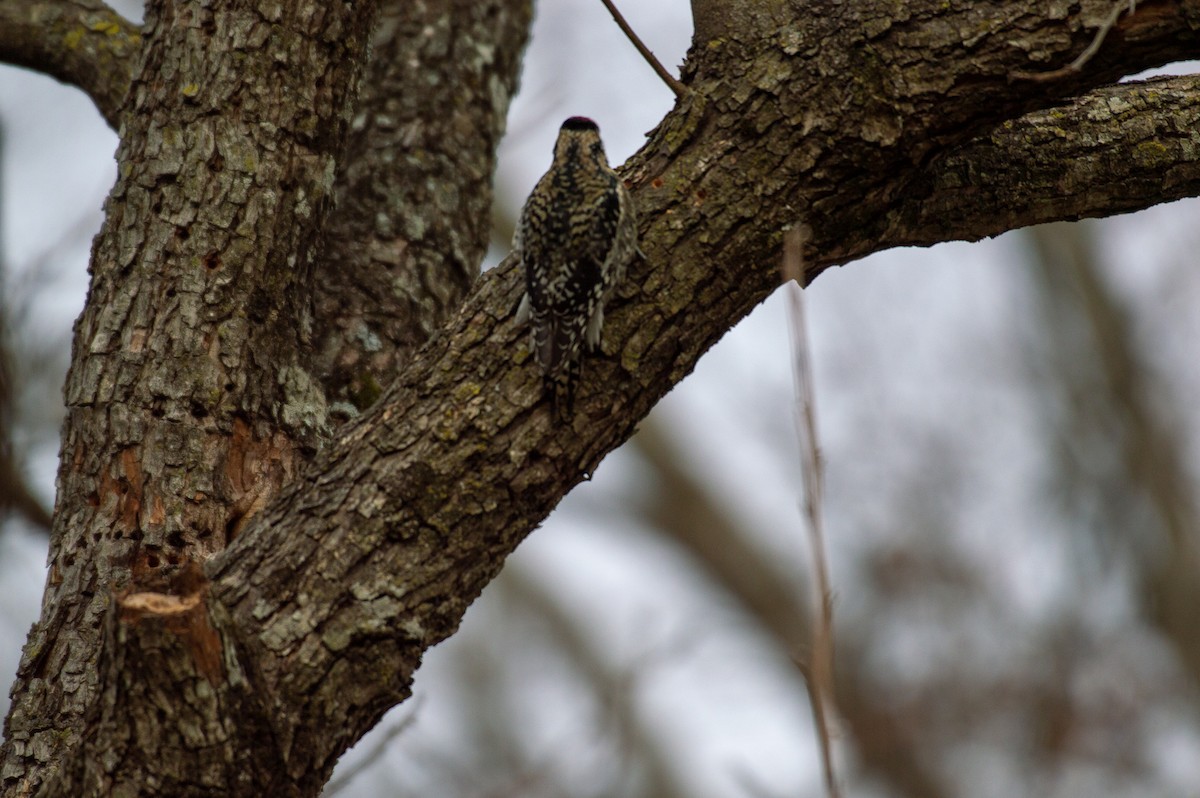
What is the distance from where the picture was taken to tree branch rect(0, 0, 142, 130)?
4.01m

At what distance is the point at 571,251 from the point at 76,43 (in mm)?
2094

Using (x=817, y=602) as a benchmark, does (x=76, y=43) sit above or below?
above

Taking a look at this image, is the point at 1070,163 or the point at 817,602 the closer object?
the point at 817,602

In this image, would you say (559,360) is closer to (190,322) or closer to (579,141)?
(190,322)

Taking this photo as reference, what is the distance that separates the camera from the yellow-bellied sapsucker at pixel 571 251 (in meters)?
2.69

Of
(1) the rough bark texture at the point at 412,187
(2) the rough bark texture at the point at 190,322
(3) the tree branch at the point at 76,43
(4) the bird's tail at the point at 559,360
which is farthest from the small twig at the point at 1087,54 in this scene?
(3) the tree branch at the point at 76,43

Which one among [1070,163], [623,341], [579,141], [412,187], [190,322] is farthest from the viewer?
[412,187]

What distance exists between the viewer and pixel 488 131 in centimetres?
456

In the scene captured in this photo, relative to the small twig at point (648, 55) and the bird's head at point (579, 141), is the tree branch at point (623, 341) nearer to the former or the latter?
the small twig at point (648, 55)

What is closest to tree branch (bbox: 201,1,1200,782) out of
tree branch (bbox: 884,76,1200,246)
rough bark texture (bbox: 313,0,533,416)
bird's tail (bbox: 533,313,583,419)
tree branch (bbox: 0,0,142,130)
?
bird's tail (bbox: 533,313,583,419)

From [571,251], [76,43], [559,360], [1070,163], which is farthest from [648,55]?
[76,43]

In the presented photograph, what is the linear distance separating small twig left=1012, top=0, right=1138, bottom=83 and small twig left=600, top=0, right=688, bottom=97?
2.59 ft

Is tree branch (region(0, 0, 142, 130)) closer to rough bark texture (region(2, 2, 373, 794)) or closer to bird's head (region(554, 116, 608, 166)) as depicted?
rough bark texture (region(2, 2, 373, 794))

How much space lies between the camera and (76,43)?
4047 mm
